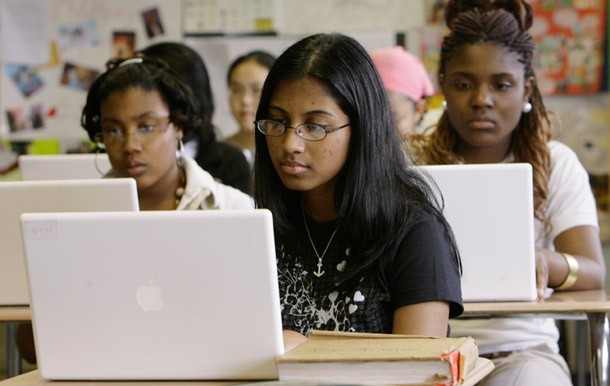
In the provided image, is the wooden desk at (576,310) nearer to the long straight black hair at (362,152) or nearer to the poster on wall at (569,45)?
the long straight black hair at (362,152)

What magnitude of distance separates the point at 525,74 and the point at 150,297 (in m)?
1.28

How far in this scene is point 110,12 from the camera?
12.0ft

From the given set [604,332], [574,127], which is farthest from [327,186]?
[574,127]

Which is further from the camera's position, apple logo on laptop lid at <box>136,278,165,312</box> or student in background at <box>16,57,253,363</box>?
student in background at <box>16,57,253,363</box>

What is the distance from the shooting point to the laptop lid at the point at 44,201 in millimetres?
1579

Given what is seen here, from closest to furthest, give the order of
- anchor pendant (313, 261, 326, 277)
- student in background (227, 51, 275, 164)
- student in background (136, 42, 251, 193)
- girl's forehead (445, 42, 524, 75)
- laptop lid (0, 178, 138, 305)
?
anchor pendant (313, 261, 326, 277)
laptop lid (0, 178, 138, 305)
girl's forehead (445, 42, 524, 75)
student in background (136, 42, 251, 193)
student in background (227, 51, 275, 164)

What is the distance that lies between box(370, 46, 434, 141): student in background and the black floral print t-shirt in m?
1.32

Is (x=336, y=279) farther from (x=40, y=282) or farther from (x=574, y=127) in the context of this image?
(x=574, y=127)

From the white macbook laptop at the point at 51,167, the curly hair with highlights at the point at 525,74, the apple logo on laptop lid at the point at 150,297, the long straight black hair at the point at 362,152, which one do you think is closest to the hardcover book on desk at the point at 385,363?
the apple logo on laptop lid at the point at 150,297

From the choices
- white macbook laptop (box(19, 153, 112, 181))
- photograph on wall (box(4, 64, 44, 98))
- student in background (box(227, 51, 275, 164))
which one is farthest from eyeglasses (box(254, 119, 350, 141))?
photograph on wall (box(4, 64, 44, 98))

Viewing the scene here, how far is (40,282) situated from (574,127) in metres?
2.62

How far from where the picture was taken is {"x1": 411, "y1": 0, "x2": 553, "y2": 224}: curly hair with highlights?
1992 mm

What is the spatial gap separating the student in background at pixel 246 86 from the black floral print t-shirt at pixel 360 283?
6.43 ft

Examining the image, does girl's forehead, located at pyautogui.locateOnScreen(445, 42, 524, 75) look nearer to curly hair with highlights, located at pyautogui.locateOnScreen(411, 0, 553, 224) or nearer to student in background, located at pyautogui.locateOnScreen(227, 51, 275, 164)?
curly hair with highlights, located at pyautogui.locateOnScreen(411, 0, 553, 224)
